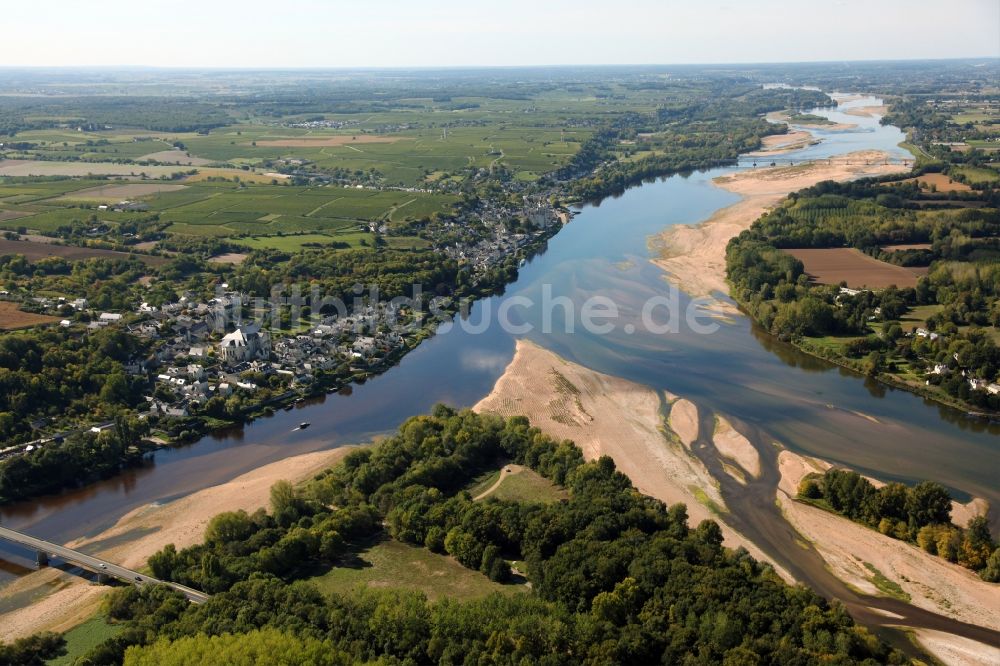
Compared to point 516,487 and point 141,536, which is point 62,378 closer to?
point 141,536

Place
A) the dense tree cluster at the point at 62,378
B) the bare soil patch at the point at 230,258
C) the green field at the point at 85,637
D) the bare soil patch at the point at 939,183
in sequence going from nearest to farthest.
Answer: the green field at the point at 85,637 → the dense tree cluster at the point at 62,378 → the bare soil patch at the point at 230,258 → the bare soil patch at the point at 939,183

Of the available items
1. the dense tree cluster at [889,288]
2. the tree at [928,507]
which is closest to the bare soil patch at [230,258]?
the dense tree cluster at [889,288]

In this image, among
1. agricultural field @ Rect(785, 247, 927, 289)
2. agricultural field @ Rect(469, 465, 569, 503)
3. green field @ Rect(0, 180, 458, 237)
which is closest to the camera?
agricultural field @ Rect(469, 465, 569, 503)

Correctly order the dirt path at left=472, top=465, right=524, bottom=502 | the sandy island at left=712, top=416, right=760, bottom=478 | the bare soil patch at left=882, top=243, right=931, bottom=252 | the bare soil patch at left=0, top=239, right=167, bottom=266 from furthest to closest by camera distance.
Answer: the bare soil patch at left=882, top=243, right=931, bottom=252, the bare soil patch at left=0, top=239, right=167, bottom=266, the sandy island at left=712, top=416, right=760, bottom=478, the dirt path at left=472, top=465, right=524, bottom=502

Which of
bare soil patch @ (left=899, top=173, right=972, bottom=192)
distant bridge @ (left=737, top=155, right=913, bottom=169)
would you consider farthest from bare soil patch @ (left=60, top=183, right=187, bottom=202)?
bare soil patch @ (left=899, top=173, right=972, bottom=192)

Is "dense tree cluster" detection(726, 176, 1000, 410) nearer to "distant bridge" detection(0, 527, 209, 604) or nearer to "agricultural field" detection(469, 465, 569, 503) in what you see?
"agricultural field" detection(469, 465, 569, 503)

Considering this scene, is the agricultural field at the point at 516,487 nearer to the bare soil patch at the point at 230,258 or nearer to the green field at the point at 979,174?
the bare soil patch at the point at 230,258

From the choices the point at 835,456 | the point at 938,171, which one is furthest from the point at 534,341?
the point at 938,171
